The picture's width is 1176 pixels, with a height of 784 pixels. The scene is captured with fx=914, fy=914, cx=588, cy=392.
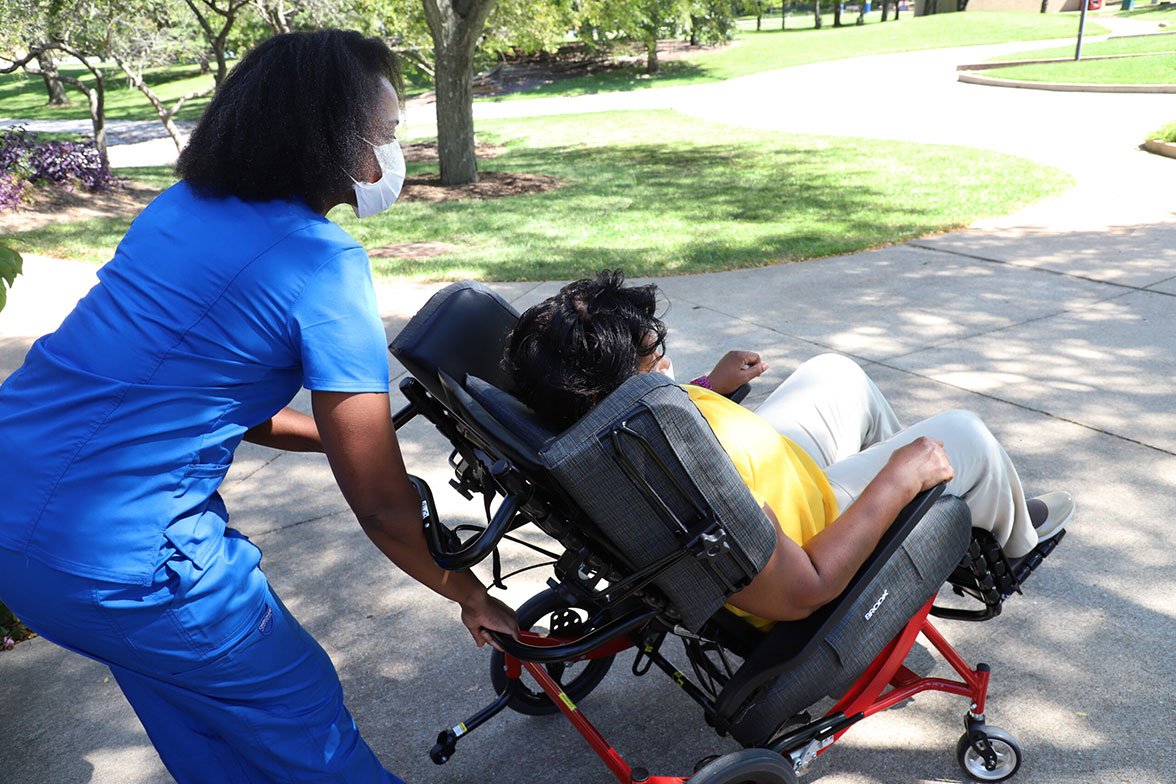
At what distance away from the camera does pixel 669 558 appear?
1726mm

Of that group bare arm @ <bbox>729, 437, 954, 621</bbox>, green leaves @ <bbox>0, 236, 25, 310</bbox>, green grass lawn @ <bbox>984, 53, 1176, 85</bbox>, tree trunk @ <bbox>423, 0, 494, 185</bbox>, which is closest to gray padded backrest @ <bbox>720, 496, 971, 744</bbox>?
bare arm @ <bbox>729, 437, 954, 621</bbox>

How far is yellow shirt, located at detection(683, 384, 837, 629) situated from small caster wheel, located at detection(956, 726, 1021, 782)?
28.6 inches

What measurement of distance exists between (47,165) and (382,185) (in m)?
12.3

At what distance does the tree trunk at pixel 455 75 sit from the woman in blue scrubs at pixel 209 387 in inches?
399

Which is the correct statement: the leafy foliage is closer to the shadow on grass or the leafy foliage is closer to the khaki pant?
the khaki pant

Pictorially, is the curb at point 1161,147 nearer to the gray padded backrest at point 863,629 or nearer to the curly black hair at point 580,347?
the gray padded backrest at point 863,629

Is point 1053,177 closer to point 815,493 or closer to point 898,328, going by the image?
point 898,328

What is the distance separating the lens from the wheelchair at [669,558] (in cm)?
166

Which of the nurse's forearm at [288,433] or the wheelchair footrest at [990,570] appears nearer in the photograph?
the nurse's forearm at [288,433]

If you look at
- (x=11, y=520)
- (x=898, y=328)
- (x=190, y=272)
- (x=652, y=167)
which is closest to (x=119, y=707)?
(x=11, y=520)

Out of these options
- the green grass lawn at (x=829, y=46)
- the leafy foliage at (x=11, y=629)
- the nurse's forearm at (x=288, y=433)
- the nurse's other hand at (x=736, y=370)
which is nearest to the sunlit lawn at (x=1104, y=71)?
the green grass lawn at (x=829, y=46)

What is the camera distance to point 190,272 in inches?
63.3

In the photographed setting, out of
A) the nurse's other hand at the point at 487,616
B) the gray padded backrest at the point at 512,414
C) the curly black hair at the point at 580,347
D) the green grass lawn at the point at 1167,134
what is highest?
the curly black hair at the point at 580,347

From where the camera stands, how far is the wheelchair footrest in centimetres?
237
